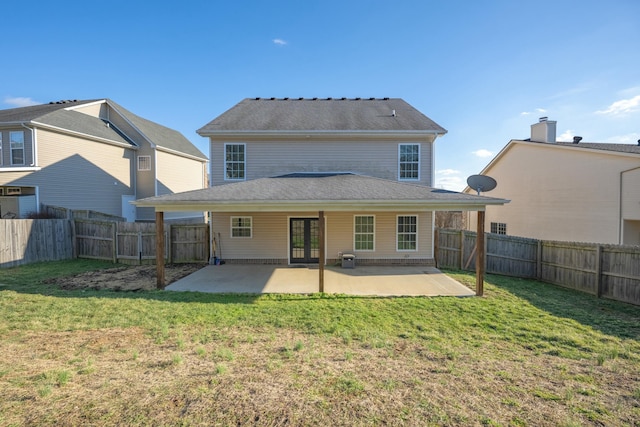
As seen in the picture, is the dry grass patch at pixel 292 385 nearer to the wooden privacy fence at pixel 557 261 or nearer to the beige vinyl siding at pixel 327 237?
the wooden privacy fence at pixel 557 261

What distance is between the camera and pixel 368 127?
12.4 metres

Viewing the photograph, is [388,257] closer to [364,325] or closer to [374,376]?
[364,325]

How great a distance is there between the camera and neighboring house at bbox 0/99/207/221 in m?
14.3

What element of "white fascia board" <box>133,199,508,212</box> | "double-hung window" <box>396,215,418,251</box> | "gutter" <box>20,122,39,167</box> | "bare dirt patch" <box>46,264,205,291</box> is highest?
"gutter" <box>20,122,39,167</box>

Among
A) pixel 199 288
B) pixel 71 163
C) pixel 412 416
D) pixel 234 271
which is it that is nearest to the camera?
pixel 412 416

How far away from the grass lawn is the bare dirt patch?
1.14m

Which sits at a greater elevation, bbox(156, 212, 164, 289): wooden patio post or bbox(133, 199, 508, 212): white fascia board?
bbox(133, 199, 508, 212): white fascia board

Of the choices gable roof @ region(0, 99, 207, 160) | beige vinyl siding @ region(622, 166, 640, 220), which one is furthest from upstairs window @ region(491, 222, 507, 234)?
gable roof @ region(0, 99, 207, 160)

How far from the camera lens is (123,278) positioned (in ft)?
31.5

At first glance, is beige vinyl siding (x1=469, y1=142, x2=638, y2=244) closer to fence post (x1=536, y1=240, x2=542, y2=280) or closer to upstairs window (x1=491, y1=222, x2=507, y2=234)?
upstairs window (x1=491, y1=222, x2=507, y2=234)

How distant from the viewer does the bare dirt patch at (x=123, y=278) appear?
28.0 ft

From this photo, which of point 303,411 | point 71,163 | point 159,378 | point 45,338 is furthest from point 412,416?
point 71,163

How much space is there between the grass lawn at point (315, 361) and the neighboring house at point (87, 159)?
10.2 metres

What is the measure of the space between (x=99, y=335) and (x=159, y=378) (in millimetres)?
2324
